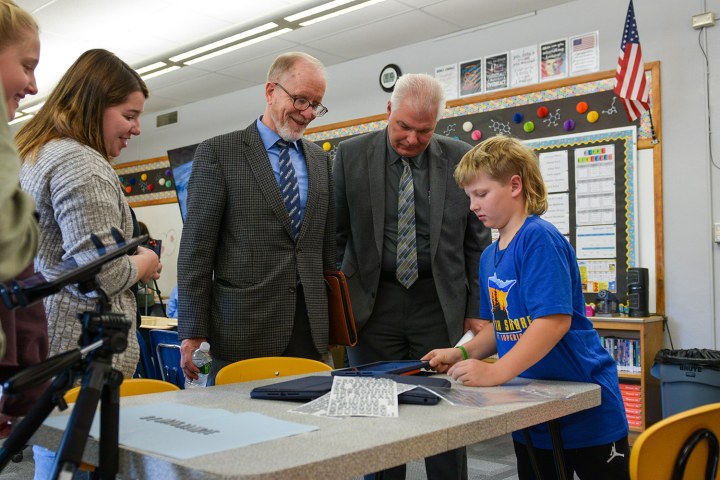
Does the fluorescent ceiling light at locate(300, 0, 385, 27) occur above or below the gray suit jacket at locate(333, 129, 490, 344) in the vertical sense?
above

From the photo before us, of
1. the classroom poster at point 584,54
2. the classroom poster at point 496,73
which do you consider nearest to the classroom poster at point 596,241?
the classroom poster at point 584,54

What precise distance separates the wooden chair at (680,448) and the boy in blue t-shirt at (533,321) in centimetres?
28

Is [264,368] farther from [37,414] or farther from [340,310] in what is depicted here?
[37,414]

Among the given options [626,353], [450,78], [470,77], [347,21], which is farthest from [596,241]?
[347,21]

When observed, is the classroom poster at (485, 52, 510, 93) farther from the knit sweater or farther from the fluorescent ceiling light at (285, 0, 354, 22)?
the knit sweater

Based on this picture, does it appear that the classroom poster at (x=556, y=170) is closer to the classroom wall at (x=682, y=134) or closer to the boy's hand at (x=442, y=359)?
the classroom wall at (x=682, y=134)

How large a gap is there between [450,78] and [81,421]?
4469mm

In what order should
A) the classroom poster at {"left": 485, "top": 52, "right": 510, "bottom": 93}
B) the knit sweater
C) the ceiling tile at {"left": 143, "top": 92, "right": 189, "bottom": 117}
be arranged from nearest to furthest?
1. the knit sweater
2. the classroom poster at {"left": 485, "top": 52, "right": 510, "bottom": 93}
3. the ceiling tile at {"left": 143, "top": 92, "right": 189, "bottom": 117}

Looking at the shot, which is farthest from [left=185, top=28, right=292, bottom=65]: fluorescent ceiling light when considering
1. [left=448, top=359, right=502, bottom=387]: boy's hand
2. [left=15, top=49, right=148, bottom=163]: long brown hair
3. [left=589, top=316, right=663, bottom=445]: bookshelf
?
[left=448, top=359, right=502, bottom=387]: boy's hand

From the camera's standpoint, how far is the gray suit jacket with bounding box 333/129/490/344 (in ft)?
6.84

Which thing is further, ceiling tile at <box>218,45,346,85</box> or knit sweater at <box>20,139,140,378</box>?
ceiling tile at <box>218,45,346,85</box>

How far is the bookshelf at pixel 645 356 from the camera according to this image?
140 inches

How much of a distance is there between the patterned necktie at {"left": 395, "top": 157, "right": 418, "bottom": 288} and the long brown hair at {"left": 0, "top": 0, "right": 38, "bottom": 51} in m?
1.42

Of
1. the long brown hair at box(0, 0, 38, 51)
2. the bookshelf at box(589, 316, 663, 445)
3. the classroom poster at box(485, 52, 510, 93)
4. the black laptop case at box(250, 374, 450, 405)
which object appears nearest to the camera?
the long brown hair at box(0, 0, 38, 51)
